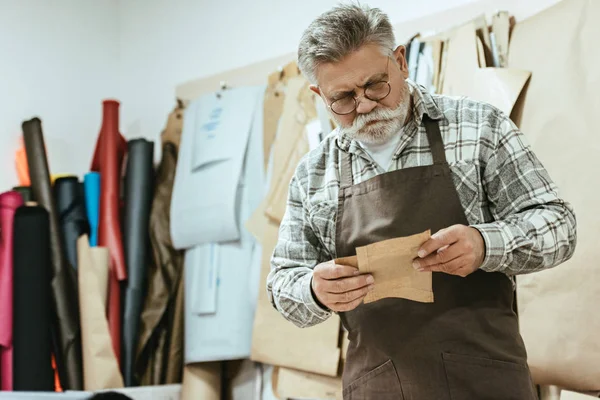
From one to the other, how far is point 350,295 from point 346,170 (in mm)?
321

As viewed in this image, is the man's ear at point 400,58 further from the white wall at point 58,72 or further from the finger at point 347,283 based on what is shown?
the white wall at point 58,72

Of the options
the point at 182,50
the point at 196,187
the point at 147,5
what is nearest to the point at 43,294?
the point at 196,187

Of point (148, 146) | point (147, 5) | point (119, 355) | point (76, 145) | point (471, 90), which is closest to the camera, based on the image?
point (471, 90)

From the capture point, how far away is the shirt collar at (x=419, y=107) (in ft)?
4.78

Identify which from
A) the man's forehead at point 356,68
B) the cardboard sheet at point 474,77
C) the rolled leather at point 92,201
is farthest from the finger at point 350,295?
the rolled leather at point 92,201

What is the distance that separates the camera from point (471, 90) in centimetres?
225

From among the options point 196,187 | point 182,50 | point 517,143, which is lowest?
point 517,143

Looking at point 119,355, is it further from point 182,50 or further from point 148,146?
point 182,50

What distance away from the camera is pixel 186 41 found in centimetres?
345

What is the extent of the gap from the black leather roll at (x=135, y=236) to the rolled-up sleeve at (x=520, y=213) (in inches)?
74.4

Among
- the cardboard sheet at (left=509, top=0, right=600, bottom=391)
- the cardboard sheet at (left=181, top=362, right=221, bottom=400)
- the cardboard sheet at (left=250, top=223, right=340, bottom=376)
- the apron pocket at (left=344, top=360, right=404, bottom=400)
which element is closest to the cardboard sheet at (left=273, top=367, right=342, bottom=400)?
the cardboard sheet at (left=250, top=223, right=340, bottom=376)

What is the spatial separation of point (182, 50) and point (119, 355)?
1456 millimetres

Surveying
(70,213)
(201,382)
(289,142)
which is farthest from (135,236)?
(289,142)

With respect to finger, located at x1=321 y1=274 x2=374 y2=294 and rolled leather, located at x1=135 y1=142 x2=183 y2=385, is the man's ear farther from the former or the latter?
rolled leather, located at x1=135 y1=142 x2=183 y2=385
